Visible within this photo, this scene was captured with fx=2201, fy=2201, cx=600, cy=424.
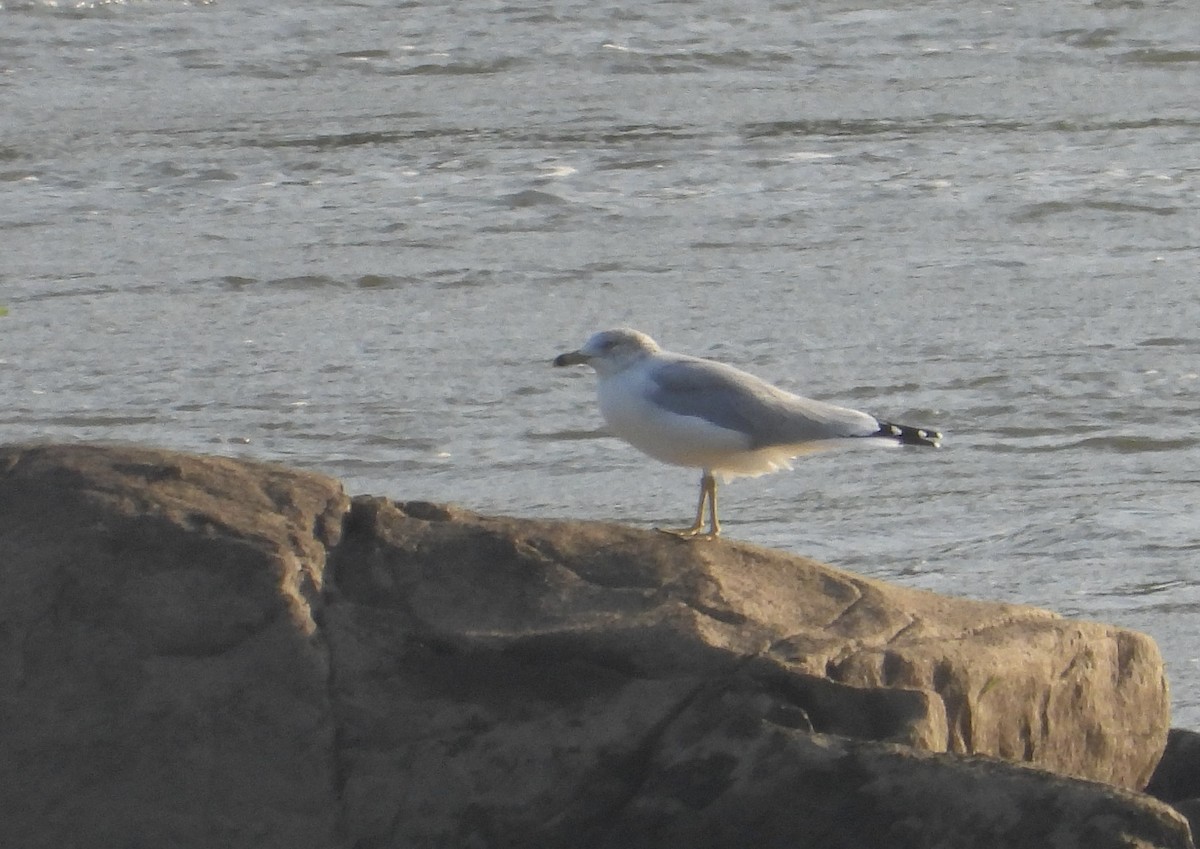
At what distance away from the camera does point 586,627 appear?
14.3 ft

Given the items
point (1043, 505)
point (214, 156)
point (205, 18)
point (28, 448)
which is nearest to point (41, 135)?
point (214, 156)

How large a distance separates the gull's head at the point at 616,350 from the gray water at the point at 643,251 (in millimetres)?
1559

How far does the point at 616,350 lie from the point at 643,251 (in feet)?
16.2

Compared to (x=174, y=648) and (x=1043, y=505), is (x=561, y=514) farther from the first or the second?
(x=174, y=648)

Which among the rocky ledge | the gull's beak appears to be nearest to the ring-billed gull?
the gull's beak

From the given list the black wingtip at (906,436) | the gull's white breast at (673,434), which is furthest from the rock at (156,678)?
the black wingtip at (906,436)

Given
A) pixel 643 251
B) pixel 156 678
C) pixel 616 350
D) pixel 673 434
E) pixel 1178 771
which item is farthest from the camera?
pixel 643 251

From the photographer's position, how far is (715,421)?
17.6ft

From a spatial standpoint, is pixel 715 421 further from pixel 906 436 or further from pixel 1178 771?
pixel 1178 771

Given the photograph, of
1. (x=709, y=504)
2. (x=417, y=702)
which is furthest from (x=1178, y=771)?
(x=417, y=702)

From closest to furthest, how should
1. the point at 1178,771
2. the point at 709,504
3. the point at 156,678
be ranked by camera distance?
the point at 156,678
the point at 1178,771
the point at 709,504

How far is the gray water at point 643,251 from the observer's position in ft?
25.5

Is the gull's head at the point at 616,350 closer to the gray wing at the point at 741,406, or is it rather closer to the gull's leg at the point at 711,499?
the gray wing at the point at 741,406

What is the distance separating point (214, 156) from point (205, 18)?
3.66 metres
